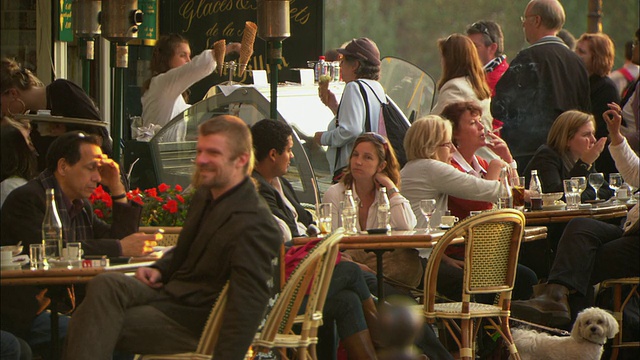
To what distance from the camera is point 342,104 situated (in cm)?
773

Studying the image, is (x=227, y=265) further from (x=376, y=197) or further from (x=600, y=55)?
(x=600, y=55)

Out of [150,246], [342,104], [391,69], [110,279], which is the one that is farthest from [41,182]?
[391,69]

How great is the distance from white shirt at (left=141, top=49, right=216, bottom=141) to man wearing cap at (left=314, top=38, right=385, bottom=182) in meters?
1.06

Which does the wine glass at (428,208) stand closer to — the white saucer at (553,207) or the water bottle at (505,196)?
the water bottle at (505,196)

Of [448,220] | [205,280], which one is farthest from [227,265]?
[448,220]

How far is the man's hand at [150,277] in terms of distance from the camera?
4199 mm

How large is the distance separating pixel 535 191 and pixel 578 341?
52.4 inches

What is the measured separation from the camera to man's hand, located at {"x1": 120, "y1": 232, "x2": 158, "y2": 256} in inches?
192

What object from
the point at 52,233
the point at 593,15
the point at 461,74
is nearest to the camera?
the point at 52,233

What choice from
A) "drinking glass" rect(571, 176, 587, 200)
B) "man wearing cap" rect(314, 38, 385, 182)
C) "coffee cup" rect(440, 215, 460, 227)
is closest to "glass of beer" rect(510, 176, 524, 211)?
"drinking glass" rect(571, 176, 587, 200)

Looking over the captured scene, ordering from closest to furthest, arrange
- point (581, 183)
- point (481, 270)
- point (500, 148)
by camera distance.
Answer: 1. point (481, 270)
2. point (581, 183)
3. point (500, 148)

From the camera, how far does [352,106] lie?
7676 millimetres

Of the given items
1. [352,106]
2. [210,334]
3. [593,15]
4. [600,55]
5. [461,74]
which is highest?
[593,15]

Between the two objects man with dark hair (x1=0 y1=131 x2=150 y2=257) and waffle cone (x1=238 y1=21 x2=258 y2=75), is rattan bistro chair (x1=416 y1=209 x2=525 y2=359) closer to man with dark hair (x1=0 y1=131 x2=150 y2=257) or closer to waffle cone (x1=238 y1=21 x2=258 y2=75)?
man with dark hair (x1=0 y1=131 x2=150 y2=257)
